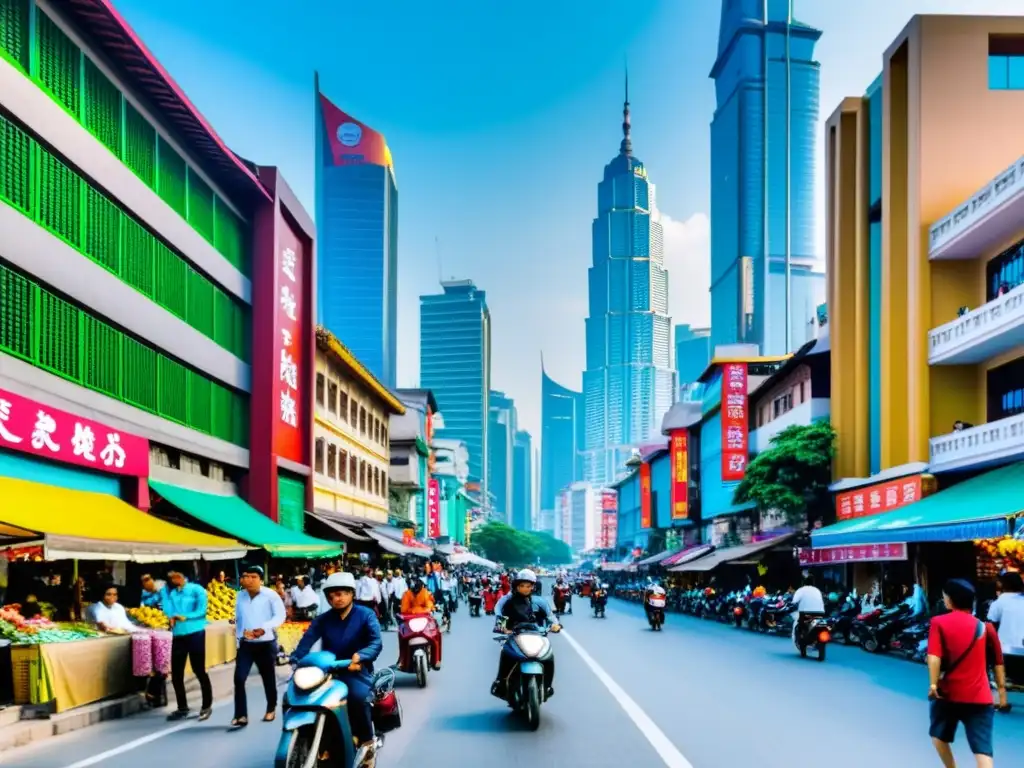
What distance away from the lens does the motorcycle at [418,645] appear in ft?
49.1

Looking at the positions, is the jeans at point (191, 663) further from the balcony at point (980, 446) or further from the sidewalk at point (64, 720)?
the balcony at point (980, 446)

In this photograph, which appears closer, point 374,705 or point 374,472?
point 374,705

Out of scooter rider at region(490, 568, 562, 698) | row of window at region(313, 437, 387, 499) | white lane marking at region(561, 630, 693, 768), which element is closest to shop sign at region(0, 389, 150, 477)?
scooter rider at region(490, 568, 562, 698)

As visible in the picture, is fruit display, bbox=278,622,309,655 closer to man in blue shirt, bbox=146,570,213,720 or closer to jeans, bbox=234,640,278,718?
man in blue shirt, bbox=146,570,213,720

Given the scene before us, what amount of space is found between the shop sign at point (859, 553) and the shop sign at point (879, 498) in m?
1.19

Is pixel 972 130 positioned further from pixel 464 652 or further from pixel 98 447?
pixel 98 447

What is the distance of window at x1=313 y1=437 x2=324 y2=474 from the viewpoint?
3997 cm

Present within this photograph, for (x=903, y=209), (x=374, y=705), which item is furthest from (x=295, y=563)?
(x=374, y=705)

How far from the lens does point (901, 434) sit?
3112cm

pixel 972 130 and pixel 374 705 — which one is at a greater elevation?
pixel 972 130

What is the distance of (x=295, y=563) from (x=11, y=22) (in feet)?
78.0

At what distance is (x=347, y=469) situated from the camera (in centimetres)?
4731

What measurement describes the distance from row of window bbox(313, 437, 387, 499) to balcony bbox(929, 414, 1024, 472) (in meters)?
21.1

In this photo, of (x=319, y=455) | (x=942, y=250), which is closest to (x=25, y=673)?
(x=942, y=250)
